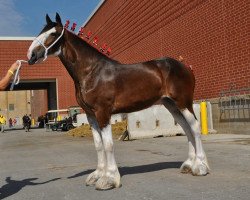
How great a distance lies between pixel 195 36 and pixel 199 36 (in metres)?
0.38

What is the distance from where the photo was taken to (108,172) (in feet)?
19.3

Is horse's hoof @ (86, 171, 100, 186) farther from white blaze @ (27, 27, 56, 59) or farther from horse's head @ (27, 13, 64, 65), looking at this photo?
white blaze @ (27, 27, 56, 59)

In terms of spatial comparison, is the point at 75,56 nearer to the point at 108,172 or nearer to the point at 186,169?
the point at 108,172

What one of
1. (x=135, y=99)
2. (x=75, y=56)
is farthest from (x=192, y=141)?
(x=75, y=56)

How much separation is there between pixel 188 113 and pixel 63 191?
2.37 m

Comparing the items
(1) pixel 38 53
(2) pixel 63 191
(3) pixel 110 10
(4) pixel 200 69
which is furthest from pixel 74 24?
(3) pixel 110 10

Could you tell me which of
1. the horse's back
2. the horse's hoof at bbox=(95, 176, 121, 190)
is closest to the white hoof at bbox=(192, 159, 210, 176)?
the horse's back

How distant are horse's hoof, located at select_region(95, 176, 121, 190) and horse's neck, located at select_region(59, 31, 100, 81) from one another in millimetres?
1636

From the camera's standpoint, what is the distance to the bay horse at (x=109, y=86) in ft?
19.8

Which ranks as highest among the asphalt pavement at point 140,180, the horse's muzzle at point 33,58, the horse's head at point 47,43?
the horse's head at point 47,43

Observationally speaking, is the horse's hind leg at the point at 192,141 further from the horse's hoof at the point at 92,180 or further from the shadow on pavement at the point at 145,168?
the horse's hoof at the point at 92,180

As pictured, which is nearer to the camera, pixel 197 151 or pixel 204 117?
pixel 197 151

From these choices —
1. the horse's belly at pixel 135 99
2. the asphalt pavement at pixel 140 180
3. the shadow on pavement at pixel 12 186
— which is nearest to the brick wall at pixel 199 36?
the asphalt pavement at pixel 140 180

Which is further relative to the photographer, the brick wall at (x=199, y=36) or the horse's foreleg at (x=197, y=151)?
the brick wall at (x=199, y=36)
